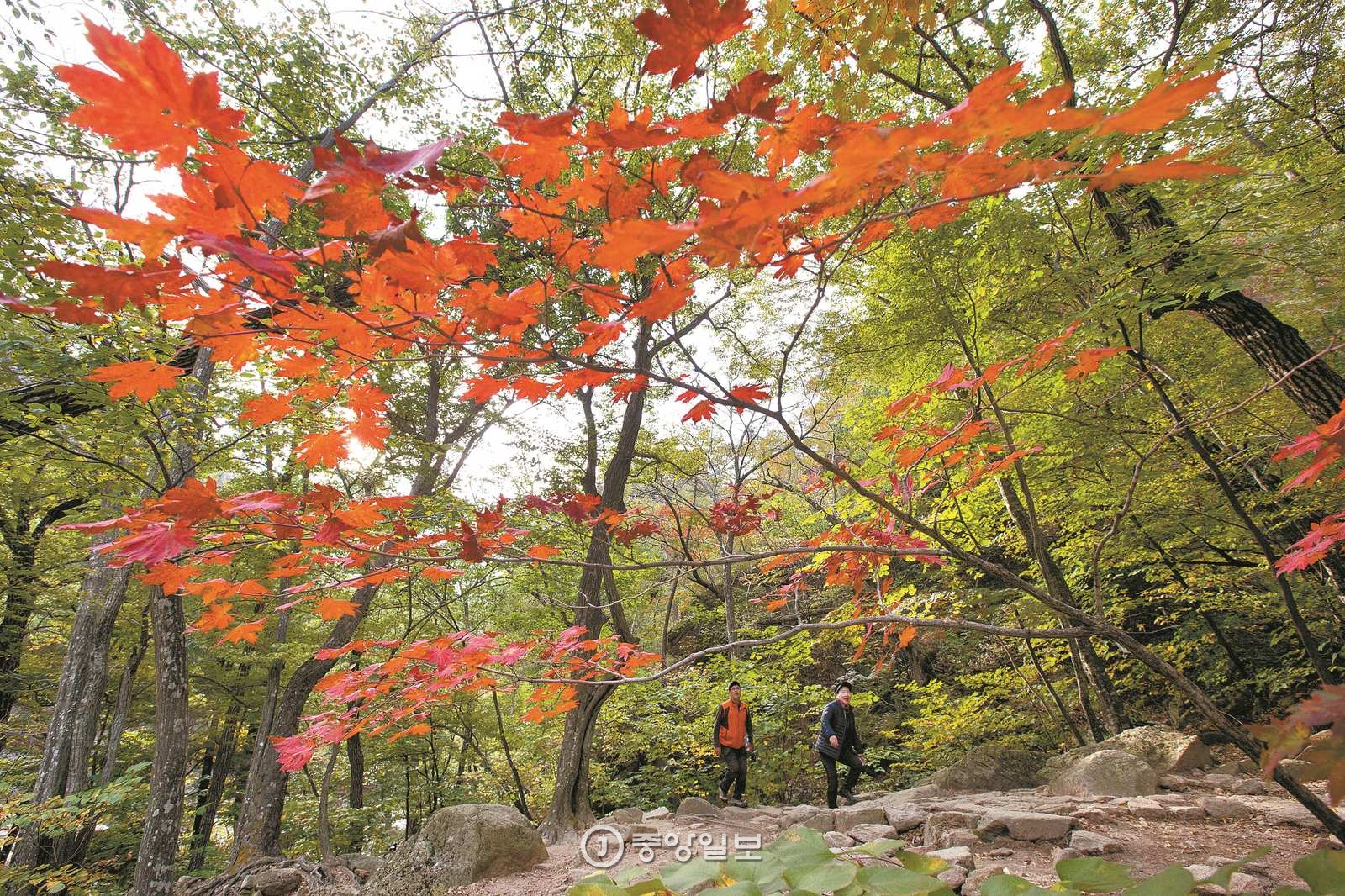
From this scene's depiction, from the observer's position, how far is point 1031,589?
1717 millimetres

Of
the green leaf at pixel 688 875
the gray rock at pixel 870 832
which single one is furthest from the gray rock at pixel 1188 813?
the green leaf at pixel 688 875

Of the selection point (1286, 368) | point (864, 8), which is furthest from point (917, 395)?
point (1286, 368)

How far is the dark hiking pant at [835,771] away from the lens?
505 centimetres

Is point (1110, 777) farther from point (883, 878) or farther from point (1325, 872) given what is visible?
point (883, 878)

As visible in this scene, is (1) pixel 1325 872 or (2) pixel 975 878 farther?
(2) pixel 975 878

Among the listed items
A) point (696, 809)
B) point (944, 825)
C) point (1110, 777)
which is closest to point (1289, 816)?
point (1110, 777)

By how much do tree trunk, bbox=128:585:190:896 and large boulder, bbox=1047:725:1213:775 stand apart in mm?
7524

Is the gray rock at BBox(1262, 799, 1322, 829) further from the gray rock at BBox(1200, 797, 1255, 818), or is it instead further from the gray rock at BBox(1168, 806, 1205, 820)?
the gray rock at BBox(1168, 806, 1205, 820)

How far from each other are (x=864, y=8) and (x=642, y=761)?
11059 mm

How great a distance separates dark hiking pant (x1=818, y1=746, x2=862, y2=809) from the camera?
5051 millimetres

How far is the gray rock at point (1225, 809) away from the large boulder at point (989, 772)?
2.17m

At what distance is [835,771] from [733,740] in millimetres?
960

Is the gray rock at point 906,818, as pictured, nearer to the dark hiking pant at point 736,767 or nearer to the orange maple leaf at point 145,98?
the dark hiking pant at point 736,767

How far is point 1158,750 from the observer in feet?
17.5
